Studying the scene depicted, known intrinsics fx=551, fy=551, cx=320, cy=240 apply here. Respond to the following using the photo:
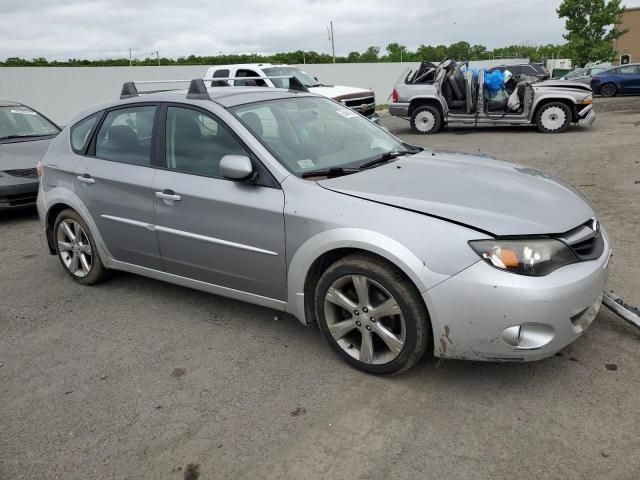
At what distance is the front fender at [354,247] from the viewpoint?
2914mm

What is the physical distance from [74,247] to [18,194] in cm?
328

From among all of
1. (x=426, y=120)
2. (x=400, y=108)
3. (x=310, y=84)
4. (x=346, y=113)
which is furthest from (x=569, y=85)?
(x=346, y=113)

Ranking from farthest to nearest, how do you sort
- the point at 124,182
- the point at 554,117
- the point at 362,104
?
the point at 362,104 < the point at 554,117 < the point at 124,182

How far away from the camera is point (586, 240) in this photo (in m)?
3.10

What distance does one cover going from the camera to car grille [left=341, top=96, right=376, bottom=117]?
13789 mm

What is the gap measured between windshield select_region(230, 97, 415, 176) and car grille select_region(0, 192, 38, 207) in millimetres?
5068

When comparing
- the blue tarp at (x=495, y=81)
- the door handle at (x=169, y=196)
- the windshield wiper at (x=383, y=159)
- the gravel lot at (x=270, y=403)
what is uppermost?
the blue tarp at (x=495, y=81)

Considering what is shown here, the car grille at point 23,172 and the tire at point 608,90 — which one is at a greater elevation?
the tire at point 608,90

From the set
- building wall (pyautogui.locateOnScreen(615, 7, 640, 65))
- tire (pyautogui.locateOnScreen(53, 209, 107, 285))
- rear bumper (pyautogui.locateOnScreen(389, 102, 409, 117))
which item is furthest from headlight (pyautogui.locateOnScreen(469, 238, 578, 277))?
building wall (pyautogui.locateOnScreen(615, 7, 640, 65))

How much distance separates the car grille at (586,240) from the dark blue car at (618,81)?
25.5 meters

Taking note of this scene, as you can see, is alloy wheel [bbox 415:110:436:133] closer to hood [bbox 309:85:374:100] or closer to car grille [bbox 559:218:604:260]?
hood [bbox 309:85:374:100]

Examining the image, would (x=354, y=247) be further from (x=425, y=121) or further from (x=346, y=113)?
(x=425, y=121)

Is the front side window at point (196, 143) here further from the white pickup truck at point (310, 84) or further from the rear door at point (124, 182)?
the white pickup truck at point (310, 84)

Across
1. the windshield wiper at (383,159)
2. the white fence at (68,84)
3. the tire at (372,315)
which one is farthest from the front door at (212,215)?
the white fence at (68,84)
